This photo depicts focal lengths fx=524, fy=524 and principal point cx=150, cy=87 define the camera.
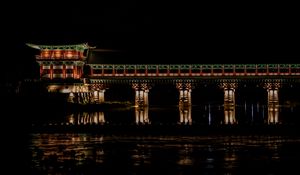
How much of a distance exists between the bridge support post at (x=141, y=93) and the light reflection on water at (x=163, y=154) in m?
29.0

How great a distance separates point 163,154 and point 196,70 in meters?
35.8

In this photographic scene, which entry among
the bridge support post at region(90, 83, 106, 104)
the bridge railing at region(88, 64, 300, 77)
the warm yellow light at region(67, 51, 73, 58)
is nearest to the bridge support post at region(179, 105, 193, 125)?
the bridge railing at region(88, 64, 300, 77)

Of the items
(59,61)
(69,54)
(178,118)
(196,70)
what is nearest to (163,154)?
(178,118)

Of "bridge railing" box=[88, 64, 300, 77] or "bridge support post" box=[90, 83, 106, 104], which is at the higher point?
"bridge railing" box=[88, 64, 300, 77]

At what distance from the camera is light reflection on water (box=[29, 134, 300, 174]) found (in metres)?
15.4

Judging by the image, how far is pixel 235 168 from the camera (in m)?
15.3

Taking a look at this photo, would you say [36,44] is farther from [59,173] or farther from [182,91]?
[59,173]

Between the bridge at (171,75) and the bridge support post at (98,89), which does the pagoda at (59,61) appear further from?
the bridge support post at (98,89)

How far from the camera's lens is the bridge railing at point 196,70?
53.0 m

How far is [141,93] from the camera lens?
53.2 metres

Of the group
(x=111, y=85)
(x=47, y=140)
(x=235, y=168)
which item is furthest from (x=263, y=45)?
(x=235, y=168)

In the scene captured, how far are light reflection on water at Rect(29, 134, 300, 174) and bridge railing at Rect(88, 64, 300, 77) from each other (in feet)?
97.4

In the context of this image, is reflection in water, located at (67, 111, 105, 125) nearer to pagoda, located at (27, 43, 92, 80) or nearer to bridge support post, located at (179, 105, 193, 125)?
bridge support post, located at (179, 105, 193, 125)

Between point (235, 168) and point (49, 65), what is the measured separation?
3887 cm
